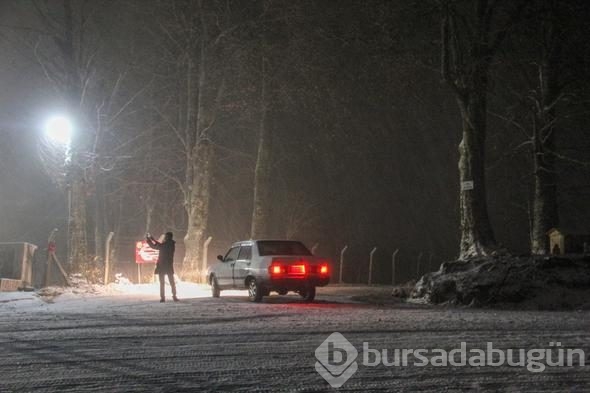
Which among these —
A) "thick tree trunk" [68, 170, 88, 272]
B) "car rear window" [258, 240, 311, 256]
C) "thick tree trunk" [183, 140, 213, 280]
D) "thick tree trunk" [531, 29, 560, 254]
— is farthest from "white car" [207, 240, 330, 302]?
"thick tree trunk" [531, 29, 560, 254]

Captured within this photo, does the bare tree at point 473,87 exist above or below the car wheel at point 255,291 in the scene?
above

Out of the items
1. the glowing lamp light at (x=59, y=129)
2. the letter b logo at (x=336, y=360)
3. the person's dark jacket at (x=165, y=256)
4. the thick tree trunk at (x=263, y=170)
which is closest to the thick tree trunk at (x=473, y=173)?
the person's dark jacket at (x=165, y=256)

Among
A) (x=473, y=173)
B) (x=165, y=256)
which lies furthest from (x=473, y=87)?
(x=165, y=256)

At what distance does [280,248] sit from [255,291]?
5.46 ft

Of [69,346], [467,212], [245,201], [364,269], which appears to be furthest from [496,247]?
[245,201]

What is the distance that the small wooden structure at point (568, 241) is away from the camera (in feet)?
76.4

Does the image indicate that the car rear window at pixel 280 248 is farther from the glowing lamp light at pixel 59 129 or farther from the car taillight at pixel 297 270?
the glowing lamp light at pixel 59 129

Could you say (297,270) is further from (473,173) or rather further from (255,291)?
(473,173)

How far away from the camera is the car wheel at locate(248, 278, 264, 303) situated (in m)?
18.3

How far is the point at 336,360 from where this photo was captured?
28.9 feet

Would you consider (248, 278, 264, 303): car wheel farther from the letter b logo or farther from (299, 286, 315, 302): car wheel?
the letter b logo

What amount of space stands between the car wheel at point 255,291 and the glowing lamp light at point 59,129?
1002cm

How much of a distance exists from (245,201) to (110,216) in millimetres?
9712

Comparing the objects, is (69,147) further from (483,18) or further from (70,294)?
(483,18)
